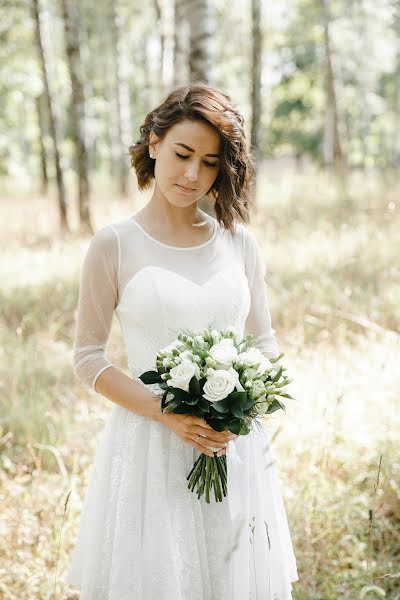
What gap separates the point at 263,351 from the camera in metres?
2.59

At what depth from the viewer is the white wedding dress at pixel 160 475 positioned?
2.30 metres

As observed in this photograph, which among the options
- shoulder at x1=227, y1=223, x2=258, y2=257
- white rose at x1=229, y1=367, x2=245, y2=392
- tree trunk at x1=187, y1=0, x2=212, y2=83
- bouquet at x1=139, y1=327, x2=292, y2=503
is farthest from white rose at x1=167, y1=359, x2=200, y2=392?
tree trunk at x1=187, y1=0, x2=212, y2=83

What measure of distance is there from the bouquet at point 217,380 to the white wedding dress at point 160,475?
27 cm

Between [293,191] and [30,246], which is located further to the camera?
[293,191]

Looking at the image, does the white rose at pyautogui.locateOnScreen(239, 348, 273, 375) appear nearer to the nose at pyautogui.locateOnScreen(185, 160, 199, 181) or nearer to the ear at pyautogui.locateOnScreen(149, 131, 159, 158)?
the nose at pyautogui.locateOnScreen(185, 160, 199, 181)

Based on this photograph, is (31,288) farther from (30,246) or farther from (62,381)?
(30,246)

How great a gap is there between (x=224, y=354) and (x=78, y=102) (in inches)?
368

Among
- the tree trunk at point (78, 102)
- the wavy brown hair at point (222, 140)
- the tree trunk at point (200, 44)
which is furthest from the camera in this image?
the tree trunk at point (78, 102)

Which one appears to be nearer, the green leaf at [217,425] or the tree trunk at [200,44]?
the green leaf at [217,425]

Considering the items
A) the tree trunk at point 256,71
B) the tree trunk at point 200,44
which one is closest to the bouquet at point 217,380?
the tree trunk at point 200,44

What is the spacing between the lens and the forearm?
224 centimetres

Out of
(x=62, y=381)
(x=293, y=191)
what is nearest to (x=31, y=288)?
(x=62, y=381)

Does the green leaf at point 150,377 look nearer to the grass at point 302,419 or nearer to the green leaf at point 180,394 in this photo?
the green leaf at point 180,394

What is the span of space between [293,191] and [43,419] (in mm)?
9276
